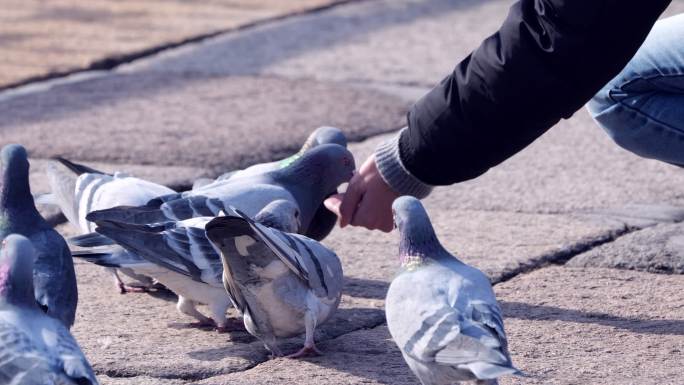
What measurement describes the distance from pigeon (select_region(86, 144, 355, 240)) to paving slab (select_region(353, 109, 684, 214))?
721 millimetres

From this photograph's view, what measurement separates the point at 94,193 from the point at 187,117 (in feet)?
7.24

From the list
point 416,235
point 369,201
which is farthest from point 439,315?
point 369,201

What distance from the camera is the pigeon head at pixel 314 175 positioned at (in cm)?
490

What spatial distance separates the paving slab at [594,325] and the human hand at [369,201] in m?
0.46

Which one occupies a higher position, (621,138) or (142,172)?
(621,138)

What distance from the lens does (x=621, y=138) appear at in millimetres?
4836

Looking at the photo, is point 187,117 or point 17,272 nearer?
point 17,272

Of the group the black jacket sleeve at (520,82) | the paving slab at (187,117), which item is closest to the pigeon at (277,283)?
the black jacket sleeve at (520,82)

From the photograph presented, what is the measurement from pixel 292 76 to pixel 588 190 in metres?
2.62

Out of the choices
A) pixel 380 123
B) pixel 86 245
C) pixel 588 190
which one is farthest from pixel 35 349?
pixel 380 123

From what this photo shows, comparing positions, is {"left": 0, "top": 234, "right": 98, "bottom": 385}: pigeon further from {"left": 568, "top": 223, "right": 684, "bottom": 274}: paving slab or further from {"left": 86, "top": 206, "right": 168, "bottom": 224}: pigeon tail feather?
{"left": 568, "top": 223, "right": 684, "bottom": 274}: paving slab

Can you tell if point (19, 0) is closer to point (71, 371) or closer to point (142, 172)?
point (142, 172)

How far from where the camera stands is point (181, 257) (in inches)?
158

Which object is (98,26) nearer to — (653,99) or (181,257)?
(653,99)
